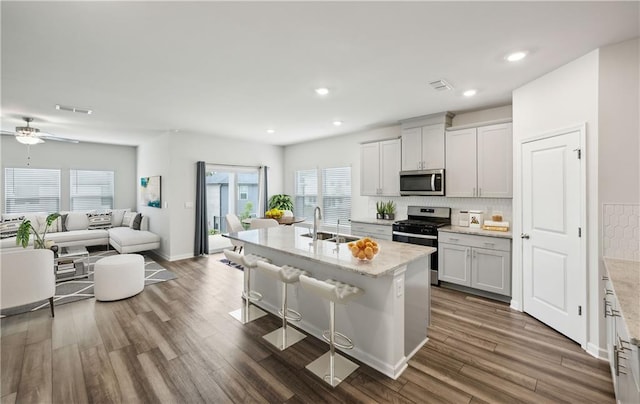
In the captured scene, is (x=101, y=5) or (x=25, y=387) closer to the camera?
(x=101, y=5)

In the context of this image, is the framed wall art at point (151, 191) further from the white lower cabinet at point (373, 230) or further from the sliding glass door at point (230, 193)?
the white lower cabinet at point (373, 230)

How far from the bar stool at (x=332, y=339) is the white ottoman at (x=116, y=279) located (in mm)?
2993

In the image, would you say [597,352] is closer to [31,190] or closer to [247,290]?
[247,290]

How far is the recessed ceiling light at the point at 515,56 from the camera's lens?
8.30 feet

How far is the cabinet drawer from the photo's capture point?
359 cm

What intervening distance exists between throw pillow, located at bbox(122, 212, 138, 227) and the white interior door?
→ 26.2ft

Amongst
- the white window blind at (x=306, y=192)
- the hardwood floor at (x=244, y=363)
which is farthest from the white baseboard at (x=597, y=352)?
the white window blind at (x=306, y=192)

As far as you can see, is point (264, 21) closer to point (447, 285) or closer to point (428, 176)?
point (428, 176)

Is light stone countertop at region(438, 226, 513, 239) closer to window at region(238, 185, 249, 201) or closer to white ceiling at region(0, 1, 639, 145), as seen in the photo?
white ceiling at region(0, 1, 639, 145)

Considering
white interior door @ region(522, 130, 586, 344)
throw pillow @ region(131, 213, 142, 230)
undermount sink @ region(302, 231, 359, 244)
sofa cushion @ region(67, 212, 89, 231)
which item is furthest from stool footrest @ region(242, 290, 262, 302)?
sofa cushion @ region(67, 212, 89, 231)

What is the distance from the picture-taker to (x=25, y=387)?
2117 millimetres

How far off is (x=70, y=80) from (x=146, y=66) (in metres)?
1.11

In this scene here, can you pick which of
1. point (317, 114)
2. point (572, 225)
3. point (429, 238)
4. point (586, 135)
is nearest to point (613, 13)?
point (586, 135)

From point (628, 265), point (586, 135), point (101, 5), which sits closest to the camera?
point (101, 5)
